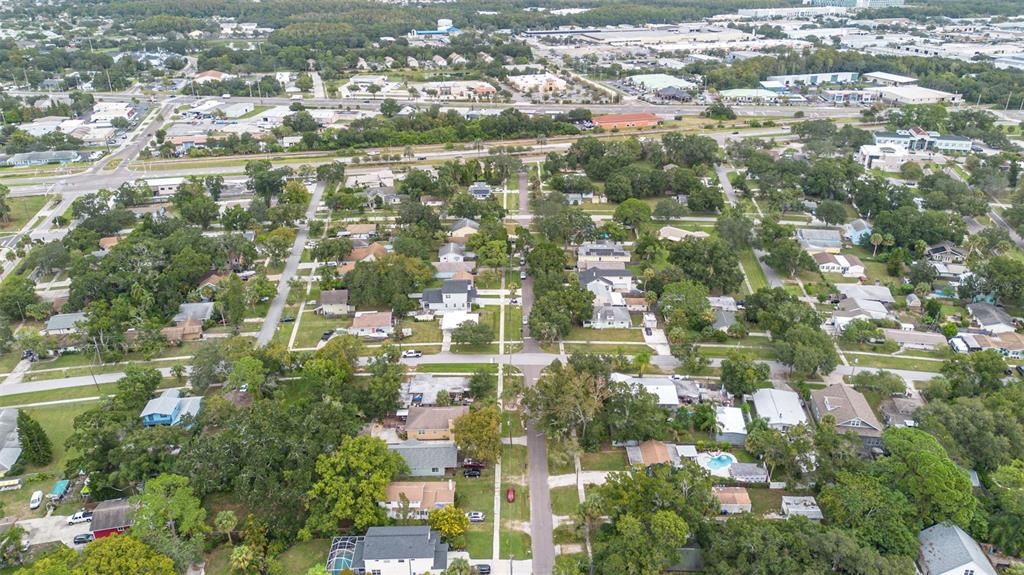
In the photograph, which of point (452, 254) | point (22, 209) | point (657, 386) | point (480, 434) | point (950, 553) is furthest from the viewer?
point (22, 209)

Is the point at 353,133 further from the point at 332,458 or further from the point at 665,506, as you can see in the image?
the point at 665,506

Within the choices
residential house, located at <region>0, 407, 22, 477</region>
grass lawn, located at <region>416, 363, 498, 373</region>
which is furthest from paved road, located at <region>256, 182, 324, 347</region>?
residential house, located at <region>0, 407, 22, 477</region>

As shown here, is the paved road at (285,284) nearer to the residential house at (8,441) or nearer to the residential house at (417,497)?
the residential house at (8,441)

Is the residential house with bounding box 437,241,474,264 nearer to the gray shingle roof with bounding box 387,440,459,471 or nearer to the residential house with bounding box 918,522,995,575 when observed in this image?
the gray shingle roof with bounding box 387,440,459,471

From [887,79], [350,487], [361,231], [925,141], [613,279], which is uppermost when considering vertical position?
[887,79]

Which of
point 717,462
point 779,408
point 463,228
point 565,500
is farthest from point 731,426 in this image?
point 463,228

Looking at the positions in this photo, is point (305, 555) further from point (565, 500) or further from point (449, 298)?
point (449, 298)

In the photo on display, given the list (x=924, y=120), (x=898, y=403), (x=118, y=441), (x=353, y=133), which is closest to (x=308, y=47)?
(x=353, y=133)
